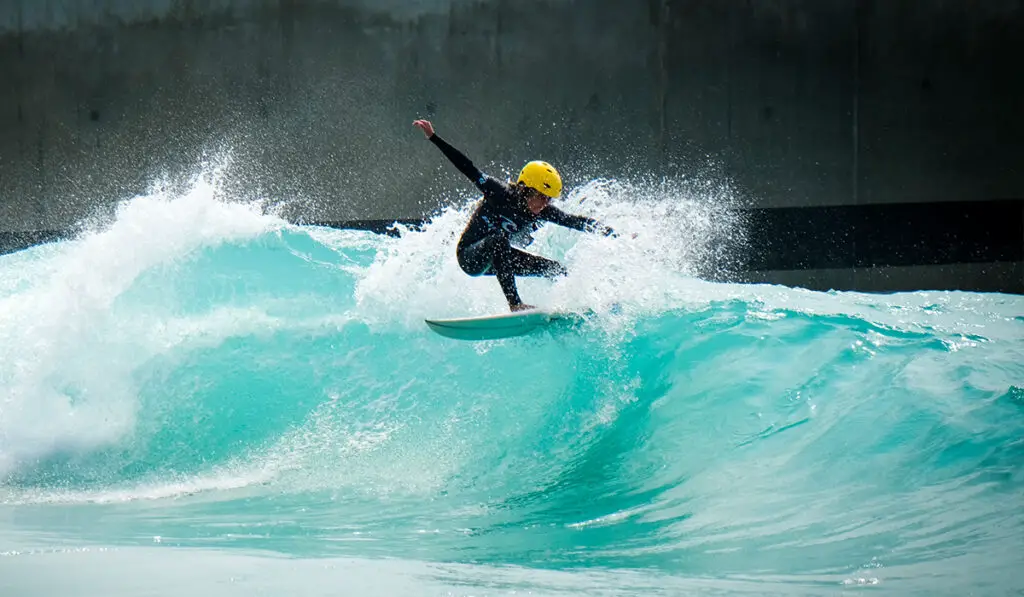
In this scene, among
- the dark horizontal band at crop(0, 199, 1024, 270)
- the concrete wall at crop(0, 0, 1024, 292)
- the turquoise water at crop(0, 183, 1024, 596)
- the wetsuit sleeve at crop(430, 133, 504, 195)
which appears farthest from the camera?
the dark horizontal band at crop(0, 199, 1024, 270)

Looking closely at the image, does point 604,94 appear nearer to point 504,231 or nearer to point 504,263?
point 504,231

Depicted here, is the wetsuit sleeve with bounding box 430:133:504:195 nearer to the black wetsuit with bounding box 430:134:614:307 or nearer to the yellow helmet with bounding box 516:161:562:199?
the black wetsuit with bounding box 430:134:614:307

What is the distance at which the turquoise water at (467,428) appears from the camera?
326 centimetres

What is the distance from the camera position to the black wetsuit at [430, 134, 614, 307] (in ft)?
16.4

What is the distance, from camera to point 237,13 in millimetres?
9609

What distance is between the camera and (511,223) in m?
5.12

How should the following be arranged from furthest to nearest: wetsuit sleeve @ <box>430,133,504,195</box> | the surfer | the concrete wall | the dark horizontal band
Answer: the dark horizontal band → the concrete wall → the surfer → wetsuit sleeve @ <box>430,133,504,195</box>

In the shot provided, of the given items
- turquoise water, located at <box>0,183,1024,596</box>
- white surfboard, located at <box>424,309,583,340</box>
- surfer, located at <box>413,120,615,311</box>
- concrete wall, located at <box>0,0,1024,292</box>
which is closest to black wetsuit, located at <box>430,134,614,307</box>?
surfer, located at <box>413,120,615,311</box>

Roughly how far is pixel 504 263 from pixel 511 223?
229mm

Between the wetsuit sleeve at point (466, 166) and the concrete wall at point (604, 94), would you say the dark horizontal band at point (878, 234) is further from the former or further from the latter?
the wetsuit sleeve at point (466, 166)

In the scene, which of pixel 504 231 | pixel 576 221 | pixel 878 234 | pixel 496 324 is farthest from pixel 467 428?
pixel 878 234

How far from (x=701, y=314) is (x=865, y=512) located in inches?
76.3

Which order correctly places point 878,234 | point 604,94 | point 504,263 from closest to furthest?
1. point 504,263
2. point 604,94
3. point 878,234

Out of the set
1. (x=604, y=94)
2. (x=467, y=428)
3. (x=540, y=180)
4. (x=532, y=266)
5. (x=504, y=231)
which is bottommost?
(x=467, y=428)
